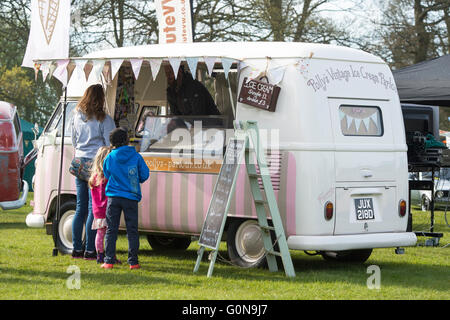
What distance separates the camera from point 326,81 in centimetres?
824

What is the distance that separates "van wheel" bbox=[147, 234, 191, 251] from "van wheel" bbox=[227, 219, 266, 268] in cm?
203

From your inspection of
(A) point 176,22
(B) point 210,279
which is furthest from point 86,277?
(A) point 176,22

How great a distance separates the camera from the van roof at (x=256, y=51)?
8.30 metres

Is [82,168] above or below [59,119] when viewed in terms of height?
below

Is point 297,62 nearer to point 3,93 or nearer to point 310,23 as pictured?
point 310,23

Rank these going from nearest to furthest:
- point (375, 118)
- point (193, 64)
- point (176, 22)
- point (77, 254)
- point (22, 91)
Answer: point (193, 64) → point (375, 118) → point (77, 254) → point (176, 22) → point (22, 91)

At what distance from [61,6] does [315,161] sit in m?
6.43

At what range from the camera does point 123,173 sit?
823cm

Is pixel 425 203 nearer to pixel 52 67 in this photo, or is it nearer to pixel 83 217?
pixel 83 217

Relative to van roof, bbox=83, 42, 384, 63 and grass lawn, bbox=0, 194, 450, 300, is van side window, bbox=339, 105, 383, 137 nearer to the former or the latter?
van roof, bbox=83, 42, 384, 63

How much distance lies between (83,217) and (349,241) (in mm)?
3020

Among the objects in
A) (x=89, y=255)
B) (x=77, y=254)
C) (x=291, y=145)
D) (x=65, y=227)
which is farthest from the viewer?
(x=65, y=227)

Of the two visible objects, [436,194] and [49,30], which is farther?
[436,194]

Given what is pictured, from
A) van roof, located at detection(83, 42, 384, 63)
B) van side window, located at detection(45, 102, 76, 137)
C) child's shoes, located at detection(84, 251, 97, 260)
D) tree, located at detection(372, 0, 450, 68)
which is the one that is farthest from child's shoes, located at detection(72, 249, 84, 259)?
tree, located at detection(372, 0, 450, 68)
